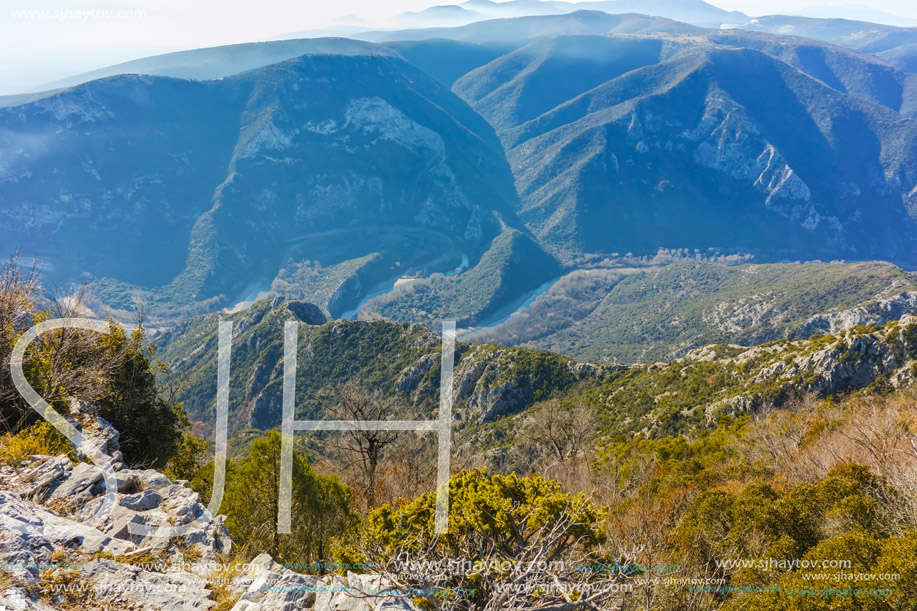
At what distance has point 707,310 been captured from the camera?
14025 cm

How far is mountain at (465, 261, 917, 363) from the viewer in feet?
339

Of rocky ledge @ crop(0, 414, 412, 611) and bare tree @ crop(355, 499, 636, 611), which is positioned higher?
rocky ledge @ crop(0, 414, 412, 611)

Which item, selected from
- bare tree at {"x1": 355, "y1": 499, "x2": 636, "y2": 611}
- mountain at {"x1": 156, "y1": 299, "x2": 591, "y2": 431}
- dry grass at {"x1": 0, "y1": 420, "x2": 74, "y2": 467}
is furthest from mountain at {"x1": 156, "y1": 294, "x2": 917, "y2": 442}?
bare tree at {"x1": 355, "y1": 499, "x2": 636, "y2": 611}

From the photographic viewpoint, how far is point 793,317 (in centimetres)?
11012

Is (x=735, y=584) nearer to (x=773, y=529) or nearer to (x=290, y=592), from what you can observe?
(x=773, y=529)

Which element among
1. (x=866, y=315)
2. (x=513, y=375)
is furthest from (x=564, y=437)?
(x=866, y=315)

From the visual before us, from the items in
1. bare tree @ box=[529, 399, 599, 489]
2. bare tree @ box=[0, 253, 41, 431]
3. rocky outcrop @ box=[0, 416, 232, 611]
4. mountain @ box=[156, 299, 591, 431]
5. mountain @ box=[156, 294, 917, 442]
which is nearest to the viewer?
rocky outcrop @ box=[0, 416, 232, 611]

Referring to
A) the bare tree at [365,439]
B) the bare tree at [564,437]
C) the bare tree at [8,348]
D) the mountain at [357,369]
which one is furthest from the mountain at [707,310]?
the bare tree at [8,348]

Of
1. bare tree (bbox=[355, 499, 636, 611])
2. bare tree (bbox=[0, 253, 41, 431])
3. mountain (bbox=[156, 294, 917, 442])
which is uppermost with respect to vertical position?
bare tree (bbox=[0, 253, 41, 431])

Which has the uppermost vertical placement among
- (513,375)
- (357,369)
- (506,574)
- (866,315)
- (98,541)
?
(98,541)

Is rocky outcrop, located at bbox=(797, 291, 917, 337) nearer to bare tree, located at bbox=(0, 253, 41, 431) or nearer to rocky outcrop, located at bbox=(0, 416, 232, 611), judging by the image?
rocky outcrop, located at bbox=(0, 416, 232, 611)

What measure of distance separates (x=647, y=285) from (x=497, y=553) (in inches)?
7930

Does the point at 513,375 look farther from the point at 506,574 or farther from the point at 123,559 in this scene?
the point at 123,559

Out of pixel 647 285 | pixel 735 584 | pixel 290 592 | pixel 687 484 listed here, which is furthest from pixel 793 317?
pixel 290 592
